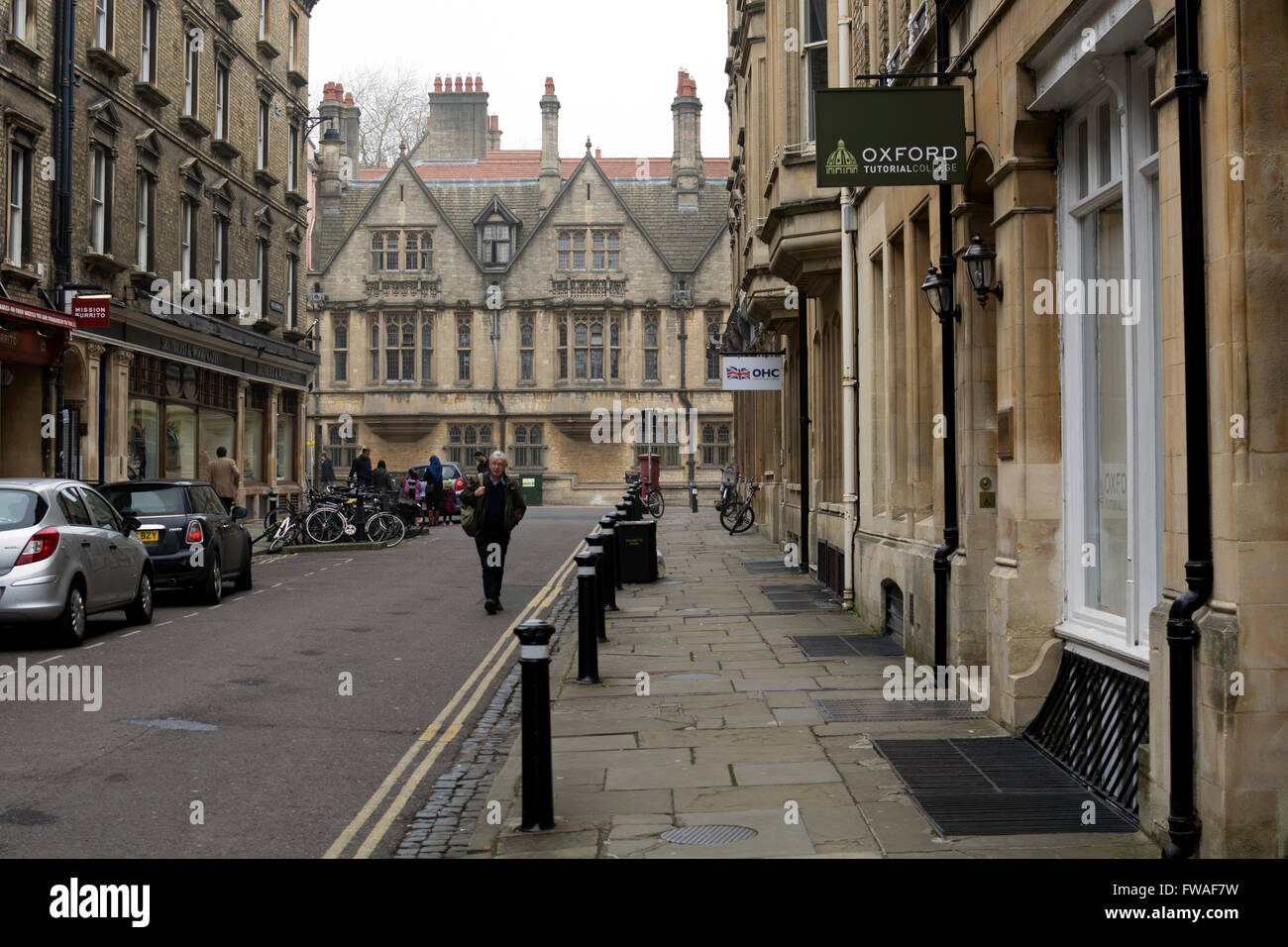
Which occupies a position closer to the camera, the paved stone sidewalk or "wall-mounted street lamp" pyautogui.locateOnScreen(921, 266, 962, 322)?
the paved stone sidewalk

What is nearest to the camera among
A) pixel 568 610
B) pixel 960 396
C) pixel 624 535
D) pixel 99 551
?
pixel 960 396

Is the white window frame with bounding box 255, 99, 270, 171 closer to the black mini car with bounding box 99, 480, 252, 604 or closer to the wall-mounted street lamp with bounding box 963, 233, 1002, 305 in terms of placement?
the black mini car with bounding box 99, 480, 252, 604

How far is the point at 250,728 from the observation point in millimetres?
8289

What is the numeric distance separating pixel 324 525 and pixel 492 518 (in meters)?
11.8

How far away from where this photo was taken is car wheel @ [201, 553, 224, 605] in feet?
51.2

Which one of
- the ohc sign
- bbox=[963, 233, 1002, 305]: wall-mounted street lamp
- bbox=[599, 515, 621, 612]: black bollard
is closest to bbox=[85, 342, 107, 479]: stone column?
the ohc sign

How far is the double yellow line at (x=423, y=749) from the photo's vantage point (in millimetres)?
5828

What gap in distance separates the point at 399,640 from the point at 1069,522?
7045mm

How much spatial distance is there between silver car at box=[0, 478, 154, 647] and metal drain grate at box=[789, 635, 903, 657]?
21.4 ft

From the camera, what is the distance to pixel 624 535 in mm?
18297

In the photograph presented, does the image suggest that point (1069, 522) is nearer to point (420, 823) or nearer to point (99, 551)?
point (420, 823)

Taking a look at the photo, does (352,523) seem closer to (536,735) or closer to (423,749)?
(423,749)

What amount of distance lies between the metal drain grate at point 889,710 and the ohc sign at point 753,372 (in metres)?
12.6
